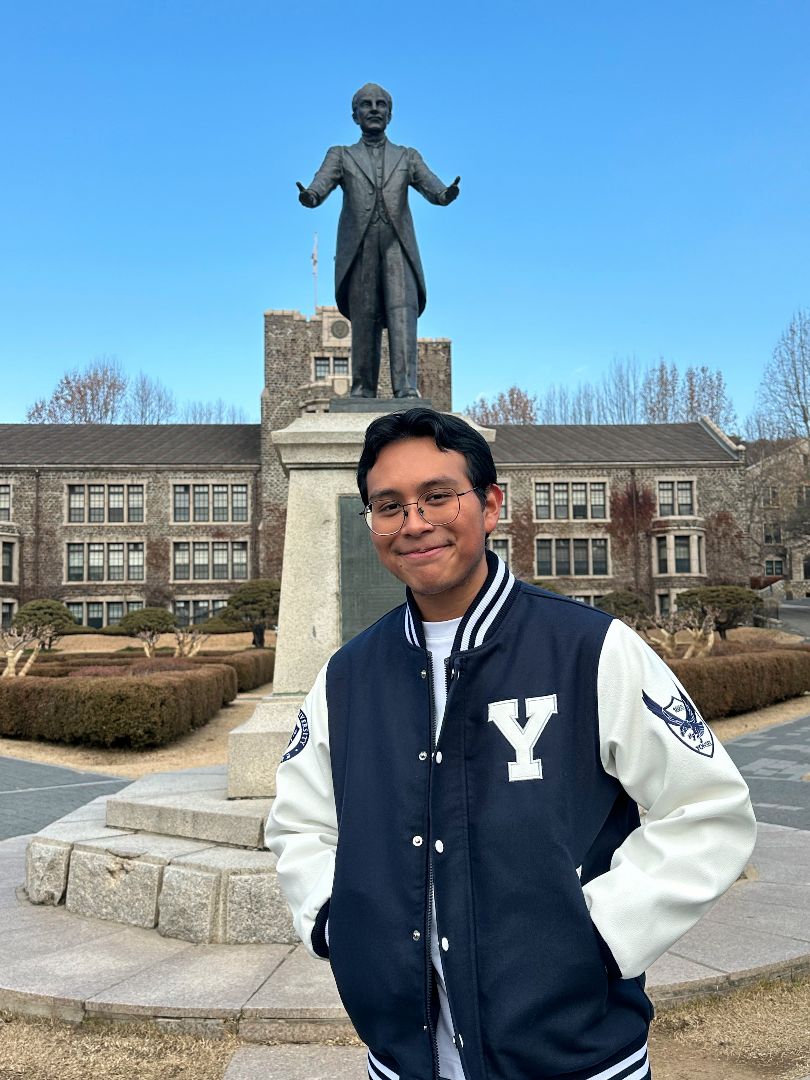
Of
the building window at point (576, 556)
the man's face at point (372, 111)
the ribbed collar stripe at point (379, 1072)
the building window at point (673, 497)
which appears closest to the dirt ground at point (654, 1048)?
the ribbed collar stripe at point (379, 1072)

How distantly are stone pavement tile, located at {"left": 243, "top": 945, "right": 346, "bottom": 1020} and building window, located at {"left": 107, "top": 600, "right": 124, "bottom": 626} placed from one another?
4039 cm

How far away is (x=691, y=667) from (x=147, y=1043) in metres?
14.1

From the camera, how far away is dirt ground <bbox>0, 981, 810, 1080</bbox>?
335 centimetres

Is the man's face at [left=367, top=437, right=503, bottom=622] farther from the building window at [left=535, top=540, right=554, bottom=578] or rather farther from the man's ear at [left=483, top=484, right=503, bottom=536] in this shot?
the building window at [left=535, top=540, right=554, bottom=578]

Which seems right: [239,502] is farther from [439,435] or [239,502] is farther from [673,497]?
[439,435]

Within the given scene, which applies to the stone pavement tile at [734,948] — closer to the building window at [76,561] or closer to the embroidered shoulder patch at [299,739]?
the embroidered shoulder patch at [299,739]

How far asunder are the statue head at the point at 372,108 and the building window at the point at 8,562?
40255 mm

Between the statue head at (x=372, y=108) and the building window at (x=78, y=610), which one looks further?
the building window at (x=78, y=610)

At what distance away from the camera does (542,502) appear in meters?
44.3

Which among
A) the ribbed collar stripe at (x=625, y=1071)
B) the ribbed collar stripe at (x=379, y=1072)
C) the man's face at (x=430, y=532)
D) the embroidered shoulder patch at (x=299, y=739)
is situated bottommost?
the ribbed collar stripe at (x=379, y=1072)

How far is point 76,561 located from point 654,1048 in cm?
4264

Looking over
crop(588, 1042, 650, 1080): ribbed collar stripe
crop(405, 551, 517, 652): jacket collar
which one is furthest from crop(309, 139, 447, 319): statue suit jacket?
crop(588, 1042, 650, 1080): ribbed collar stripe

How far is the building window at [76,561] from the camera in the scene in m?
42.5

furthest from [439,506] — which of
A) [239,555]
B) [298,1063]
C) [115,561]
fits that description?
[115,561]
